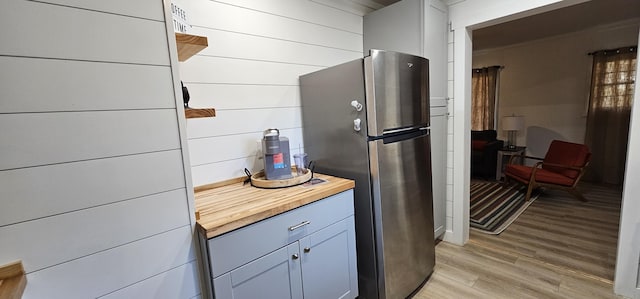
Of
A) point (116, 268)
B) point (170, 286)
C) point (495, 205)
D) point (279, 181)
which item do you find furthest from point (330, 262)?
point (495, 205)

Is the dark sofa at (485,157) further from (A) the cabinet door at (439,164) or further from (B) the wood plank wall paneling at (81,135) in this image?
(B) the wood plank wall paneling at (81,135)

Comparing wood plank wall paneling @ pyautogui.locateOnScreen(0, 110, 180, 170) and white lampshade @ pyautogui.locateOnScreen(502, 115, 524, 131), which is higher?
wood plank wall paneling @ pyautogui.locateOnScreen(0, 110, 180, 170)

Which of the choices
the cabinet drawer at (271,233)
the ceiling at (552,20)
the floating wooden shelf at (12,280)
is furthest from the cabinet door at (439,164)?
the floating wooden shelf at (12,280)

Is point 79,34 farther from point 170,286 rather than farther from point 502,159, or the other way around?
point 502,159

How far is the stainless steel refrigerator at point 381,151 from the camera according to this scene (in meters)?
1.53

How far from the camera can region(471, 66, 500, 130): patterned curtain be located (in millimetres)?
5039

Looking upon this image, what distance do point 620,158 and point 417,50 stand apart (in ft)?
14.1

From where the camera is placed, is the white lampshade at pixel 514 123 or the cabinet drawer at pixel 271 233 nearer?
the cabinet drawer at pixel 271 233

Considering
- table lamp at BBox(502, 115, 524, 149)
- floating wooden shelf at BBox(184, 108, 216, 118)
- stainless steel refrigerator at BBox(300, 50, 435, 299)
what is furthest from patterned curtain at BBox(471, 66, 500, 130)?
floating wooden shelf at BBox(184, 108, 216, 118)

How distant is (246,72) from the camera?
1.72 meters

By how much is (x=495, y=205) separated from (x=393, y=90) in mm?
2879

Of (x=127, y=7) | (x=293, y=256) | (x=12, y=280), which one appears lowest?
(x=293, y=256)

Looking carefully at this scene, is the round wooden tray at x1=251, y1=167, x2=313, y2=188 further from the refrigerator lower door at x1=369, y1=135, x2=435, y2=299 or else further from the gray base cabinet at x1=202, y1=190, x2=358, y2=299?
the refrigerator lower door at x1=369, y1=135, x2=435, y2=299

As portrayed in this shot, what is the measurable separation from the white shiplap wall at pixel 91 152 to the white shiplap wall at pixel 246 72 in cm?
55
